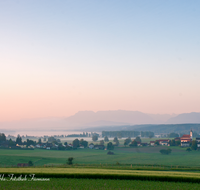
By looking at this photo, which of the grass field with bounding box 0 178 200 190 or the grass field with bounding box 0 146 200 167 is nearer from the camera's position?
the grass field with bounding box 0 178 200 190

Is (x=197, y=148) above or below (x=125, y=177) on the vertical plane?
below

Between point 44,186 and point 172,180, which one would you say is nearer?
point 44,186

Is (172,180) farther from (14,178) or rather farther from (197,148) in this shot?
(197,148)

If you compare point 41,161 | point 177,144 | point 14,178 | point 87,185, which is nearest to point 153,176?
point 87,185

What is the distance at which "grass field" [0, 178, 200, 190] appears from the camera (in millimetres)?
30431

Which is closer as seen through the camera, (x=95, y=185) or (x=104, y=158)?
(x=95, y=185)

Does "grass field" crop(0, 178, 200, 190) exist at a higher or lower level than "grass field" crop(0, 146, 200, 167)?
higher

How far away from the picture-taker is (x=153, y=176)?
36.7 metres

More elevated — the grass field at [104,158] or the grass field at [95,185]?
the grass field at [95,185]

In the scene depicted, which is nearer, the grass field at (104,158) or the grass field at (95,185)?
the grass field at (95,185)

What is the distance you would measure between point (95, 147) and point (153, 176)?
143m

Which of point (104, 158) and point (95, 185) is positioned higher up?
point (95, 185)

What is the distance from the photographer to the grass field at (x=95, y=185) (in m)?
30.4

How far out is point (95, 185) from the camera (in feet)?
104
